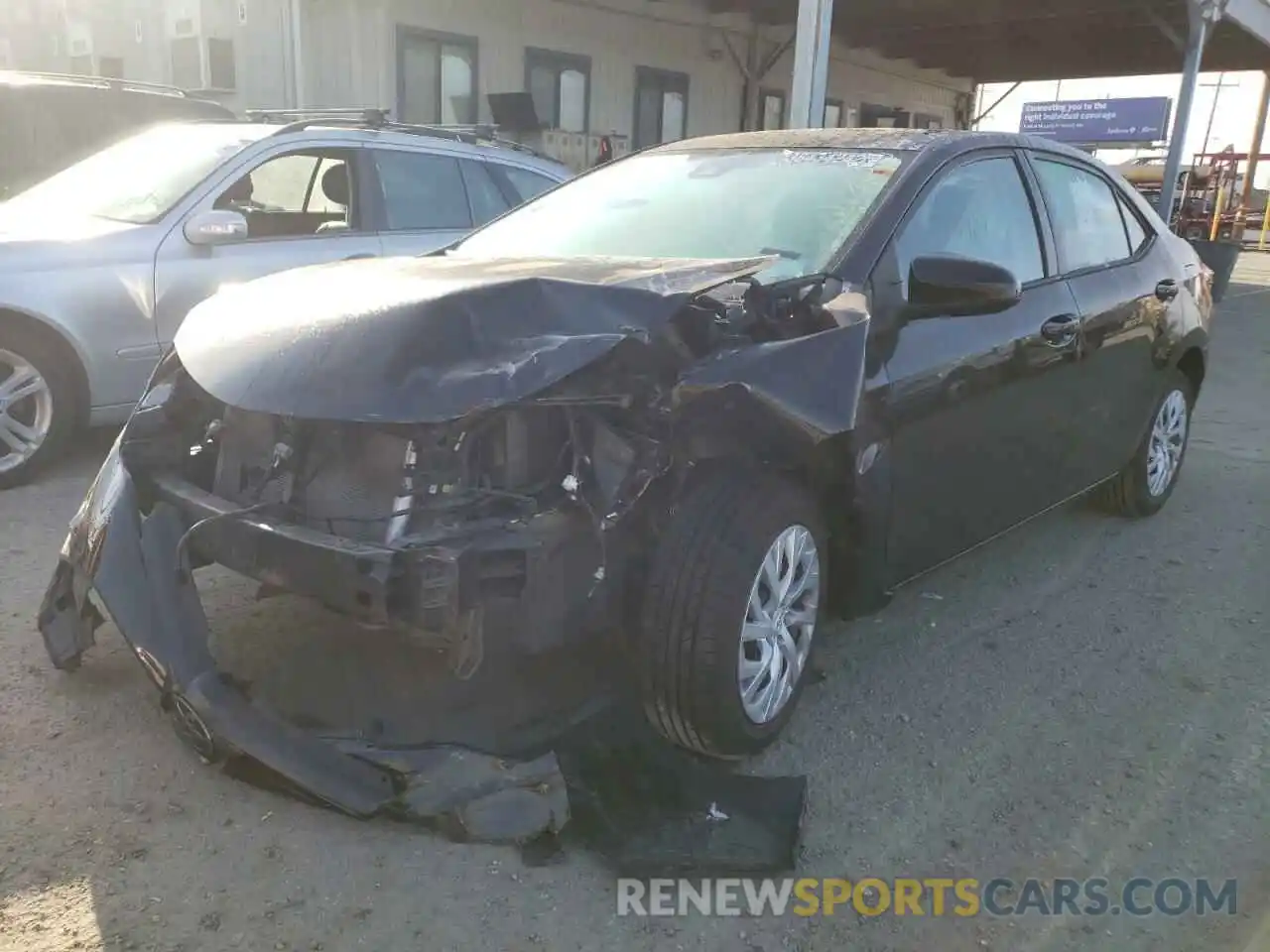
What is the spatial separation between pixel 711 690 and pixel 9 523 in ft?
10.9

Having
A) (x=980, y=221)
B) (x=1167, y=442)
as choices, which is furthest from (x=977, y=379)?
(x=1167, y=442)

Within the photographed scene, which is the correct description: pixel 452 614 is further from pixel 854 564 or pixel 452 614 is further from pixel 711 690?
pixel 854 564

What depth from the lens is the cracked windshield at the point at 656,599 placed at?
239cm

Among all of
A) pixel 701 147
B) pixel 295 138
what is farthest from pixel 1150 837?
pixel 295 138

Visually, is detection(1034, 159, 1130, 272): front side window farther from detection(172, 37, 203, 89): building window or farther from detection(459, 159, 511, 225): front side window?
detection(172, 37, 203, 89): building window

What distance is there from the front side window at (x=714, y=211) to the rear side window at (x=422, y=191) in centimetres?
231

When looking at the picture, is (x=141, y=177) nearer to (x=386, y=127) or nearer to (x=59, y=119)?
(x=386, y=127)

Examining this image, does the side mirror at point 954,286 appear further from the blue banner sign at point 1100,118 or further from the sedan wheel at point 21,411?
the blue banner sign at point 1100,118

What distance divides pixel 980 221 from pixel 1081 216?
873mm

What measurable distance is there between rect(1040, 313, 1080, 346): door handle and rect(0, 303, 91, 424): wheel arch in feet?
13.9

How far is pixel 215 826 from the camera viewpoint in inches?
99.3

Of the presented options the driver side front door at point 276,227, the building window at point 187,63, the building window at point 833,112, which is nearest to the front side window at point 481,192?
the driver side front door at point 276,227

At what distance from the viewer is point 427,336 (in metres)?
2.49

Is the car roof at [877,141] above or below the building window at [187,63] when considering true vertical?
below
